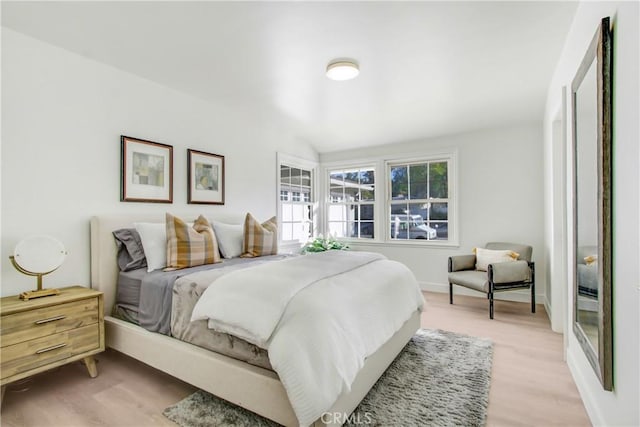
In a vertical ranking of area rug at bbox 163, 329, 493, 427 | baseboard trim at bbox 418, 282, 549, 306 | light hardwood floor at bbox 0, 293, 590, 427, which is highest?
baseboard trim at bbox 418, 282, 549, 306

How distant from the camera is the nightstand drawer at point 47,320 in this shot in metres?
1.87

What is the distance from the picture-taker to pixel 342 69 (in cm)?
274

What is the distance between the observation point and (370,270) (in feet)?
7.93

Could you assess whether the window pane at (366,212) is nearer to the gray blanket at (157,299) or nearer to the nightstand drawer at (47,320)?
the gray blanket at (157,299)

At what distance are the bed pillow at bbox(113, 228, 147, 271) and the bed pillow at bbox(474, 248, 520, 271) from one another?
359 centimetres

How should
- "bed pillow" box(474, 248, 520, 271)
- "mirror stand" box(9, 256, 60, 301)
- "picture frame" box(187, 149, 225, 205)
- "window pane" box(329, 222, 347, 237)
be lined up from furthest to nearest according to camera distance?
"window pane" box(329, 222, 347, 237) < "bed pillow" box(474, 248, 520, 271) < "picture frame" box(187, 149, 225, 205) < "mirror stand" box(9, 256, 60, 301)

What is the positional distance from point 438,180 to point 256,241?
2943mm

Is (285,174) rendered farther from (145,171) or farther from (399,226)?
(145,171)

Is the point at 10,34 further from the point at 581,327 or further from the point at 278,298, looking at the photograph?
the point at 581,327

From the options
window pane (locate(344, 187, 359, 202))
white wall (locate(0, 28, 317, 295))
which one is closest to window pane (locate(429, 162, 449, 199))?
window pane (locate(344, 187, 359, 202))

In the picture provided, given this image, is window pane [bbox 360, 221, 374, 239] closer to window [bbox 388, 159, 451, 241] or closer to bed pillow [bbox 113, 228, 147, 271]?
window [bbox 388, 159, 451, 241]

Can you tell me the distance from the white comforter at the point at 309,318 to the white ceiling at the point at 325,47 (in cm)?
171

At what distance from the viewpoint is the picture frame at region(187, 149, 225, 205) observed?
3.48 meters

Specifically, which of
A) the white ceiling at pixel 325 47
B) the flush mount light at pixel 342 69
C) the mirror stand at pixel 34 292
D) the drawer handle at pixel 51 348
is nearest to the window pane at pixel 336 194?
the white ceiling at pixel 325 47
